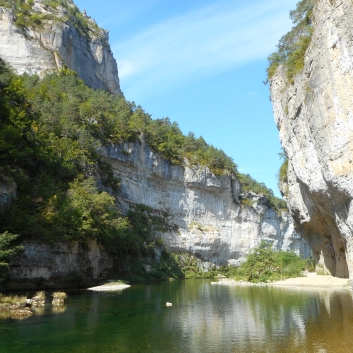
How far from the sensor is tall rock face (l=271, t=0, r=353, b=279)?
18812mm

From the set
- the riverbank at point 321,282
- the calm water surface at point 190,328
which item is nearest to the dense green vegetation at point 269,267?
the riverbank at point 321,282

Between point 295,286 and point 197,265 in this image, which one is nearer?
point 295,286

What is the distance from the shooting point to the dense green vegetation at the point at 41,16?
216 feet

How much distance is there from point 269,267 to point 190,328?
2666 centimetres

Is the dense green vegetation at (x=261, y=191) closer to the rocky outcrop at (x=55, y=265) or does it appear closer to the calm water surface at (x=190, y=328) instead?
the rocky outcrop at (x=55, y=265)

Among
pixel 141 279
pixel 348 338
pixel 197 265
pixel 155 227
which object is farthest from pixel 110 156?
pixel 348 338

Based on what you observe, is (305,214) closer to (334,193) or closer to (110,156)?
(334,193)

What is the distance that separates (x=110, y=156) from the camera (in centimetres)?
5369

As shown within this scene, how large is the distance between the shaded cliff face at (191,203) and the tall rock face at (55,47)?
23.0 m

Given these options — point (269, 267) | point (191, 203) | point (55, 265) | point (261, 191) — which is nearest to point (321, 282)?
point (269, 267)

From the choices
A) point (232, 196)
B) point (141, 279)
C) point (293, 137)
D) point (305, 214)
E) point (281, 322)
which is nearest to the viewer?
point (281, 322)

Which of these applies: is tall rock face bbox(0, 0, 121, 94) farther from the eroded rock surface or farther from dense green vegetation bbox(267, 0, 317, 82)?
dense green vegetation bbox(267, 0, 317, 82)

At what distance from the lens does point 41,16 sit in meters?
69.4

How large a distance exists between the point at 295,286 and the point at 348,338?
1888cm
